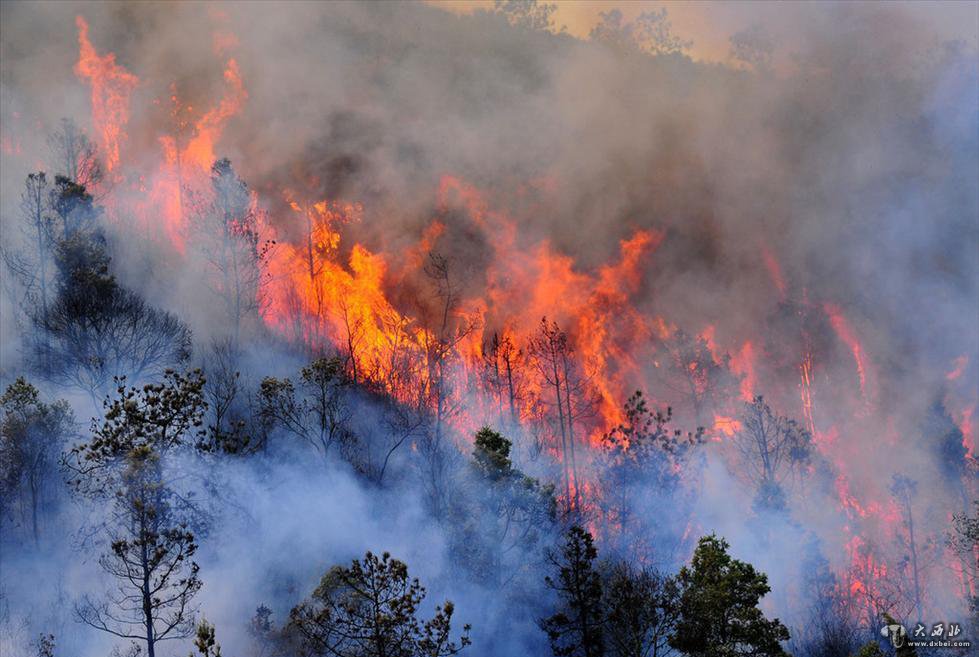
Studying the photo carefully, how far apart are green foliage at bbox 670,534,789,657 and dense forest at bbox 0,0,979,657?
140 millimetres

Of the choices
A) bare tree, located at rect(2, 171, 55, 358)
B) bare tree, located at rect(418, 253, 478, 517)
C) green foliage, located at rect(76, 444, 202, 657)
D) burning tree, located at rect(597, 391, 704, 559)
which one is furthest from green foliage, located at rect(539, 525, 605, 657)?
bare tree, located at rect(2, 171, 55, 358)

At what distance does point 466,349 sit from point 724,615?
34262mm

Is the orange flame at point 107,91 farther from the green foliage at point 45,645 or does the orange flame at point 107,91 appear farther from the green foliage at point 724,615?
the green foliage at point 724,615

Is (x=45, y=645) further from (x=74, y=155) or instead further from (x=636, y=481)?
(x=74, y=155)

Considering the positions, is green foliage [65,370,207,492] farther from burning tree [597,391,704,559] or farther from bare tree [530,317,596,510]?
bare tree [530,317,596,510]

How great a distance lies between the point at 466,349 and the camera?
6322 centimetres

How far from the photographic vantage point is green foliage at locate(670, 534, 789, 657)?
31203 mm

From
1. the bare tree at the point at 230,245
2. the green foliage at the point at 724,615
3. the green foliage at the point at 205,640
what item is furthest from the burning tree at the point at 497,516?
the bare tree at the point at 230,245

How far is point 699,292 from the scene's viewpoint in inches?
2913

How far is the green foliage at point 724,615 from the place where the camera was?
102 feet

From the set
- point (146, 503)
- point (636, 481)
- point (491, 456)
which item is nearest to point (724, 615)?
point (491, 456)

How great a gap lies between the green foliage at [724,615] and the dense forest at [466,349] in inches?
5.5

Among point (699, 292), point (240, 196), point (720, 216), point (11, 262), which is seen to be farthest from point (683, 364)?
point (11, 262)

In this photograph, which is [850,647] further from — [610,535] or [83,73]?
[83,73]
